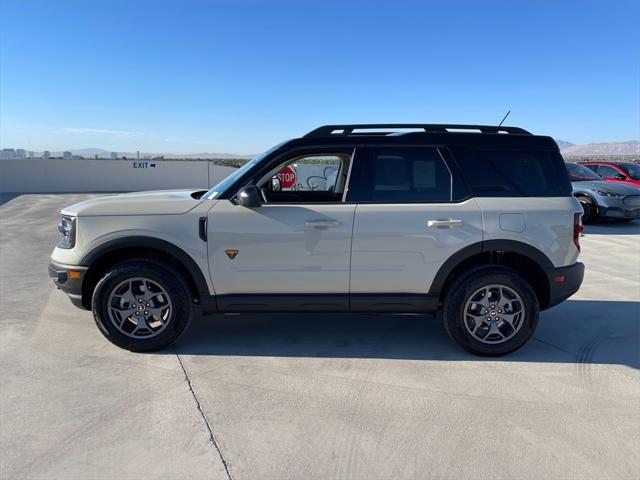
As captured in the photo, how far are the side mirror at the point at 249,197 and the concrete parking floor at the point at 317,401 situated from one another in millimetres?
1297

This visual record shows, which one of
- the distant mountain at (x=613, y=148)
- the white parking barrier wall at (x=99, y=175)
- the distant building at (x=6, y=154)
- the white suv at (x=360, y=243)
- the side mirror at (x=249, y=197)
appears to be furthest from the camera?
the distant mountain at (x=613, y=148)

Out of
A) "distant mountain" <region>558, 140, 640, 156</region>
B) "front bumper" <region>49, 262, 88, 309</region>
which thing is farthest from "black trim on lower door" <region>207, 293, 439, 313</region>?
"distant mountain" <region>558, 140, 640, 156</region>

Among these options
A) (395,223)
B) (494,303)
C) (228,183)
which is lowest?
(494,303)

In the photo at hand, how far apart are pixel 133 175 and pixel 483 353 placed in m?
26.1

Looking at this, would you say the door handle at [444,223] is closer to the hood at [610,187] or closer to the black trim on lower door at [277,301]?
the black trim on lower door at [277,301]

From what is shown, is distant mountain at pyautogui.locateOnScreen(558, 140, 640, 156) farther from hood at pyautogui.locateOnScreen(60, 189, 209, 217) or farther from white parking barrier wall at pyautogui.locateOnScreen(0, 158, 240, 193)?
hood at pyautogui.locateOnScreen(60, 189, 209, 217)

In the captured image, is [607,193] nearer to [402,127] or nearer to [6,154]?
[402,127]

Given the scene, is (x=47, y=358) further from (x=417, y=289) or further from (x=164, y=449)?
(x=417, y=289)

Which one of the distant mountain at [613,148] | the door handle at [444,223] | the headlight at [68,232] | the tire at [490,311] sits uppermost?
the distant mountain at [613,148]

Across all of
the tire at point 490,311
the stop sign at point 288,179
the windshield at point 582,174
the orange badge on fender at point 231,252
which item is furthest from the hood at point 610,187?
the orange badge on fender at point 231,252

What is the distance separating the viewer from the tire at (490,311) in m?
3.88

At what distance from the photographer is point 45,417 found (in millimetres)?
2951

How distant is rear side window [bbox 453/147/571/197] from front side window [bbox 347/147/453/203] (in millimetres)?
205

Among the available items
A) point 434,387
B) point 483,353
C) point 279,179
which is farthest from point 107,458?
point 279,179
